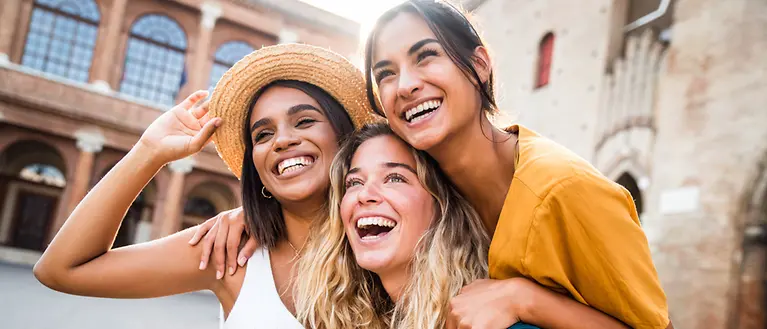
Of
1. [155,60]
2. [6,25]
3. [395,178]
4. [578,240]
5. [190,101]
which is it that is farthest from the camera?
[155,60]

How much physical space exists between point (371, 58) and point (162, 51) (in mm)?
17661

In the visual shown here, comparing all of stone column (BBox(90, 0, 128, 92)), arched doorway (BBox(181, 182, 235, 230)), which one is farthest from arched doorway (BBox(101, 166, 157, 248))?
stone column (BBox(90, 0, 128, 92))

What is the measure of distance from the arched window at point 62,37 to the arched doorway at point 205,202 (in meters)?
5.14

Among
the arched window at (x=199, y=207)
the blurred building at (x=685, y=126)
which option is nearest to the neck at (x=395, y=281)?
the blurred building at (x=685, y=126)

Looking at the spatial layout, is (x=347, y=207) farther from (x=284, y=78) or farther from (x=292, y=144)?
(x=284, y=78)

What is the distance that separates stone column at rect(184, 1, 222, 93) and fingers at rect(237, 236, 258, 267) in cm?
1652

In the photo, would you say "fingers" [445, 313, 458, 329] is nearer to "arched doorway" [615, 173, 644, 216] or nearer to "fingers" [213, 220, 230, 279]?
"fingers" [213, 220, 230, 279]

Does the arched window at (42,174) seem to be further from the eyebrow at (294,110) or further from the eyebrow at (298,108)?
the eyebrow at (298,108)

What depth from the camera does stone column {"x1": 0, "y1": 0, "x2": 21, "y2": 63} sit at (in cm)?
1575

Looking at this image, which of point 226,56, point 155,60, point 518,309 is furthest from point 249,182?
point 226,56

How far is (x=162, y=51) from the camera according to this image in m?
18.4

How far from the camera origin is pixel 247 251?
2766mm

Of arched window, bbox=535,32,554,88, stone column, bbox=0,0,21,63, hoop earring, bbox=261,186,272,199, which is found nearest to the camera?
hoop earring, bbox=261,186,272,199

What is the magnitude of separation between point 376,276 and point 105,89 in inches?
658
